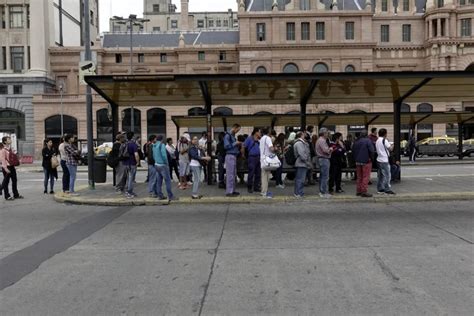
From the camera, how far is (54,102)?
62469 millimetres

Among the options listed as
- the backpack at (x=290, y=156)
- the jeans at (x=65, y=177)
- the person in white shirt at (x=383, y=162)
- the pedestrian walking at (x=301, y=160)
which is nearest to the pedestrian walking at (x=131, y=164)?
the jeans at (x=65, y=177)

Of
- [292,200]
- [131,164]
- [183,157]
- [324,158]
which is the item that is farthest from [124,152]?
[324,158]

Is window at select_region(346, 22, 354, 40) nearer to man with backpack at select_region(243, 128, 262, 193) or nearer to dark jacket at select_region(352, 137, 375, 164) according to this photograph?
man with backpack at select_region(243, 128, 262, 193)

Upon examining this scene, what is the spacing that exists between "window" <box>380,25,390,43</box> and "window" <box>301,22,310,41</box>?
11996mm

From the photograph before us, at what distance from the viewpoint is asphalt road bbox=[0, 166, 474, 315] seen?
4848 millimetres

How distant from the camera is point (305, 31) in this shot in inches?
2751

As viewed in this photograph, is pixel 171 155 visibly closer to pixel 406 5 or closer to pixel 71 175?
pixel 71 175

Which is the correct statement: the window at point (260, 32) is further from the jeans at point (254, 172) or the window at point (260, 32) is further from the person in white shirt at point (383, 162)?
the person in white shirt at point (383, 162)

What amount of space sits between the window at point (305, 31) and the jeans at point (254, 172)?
59649mm

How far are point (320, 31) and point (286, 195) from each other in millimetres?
61377

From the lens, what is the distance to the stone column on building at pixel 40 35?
208 ft

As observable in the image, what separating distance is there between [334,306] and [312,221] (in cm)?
477

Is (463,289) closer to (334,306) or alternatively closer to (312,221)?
(334,306)

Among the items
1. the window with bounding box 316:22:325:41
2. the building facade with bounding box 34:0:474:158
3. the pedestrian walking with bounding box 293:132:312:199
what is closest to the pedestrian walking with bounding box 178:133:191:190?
the pedestrian walking with bounding box 293:132:312:199
